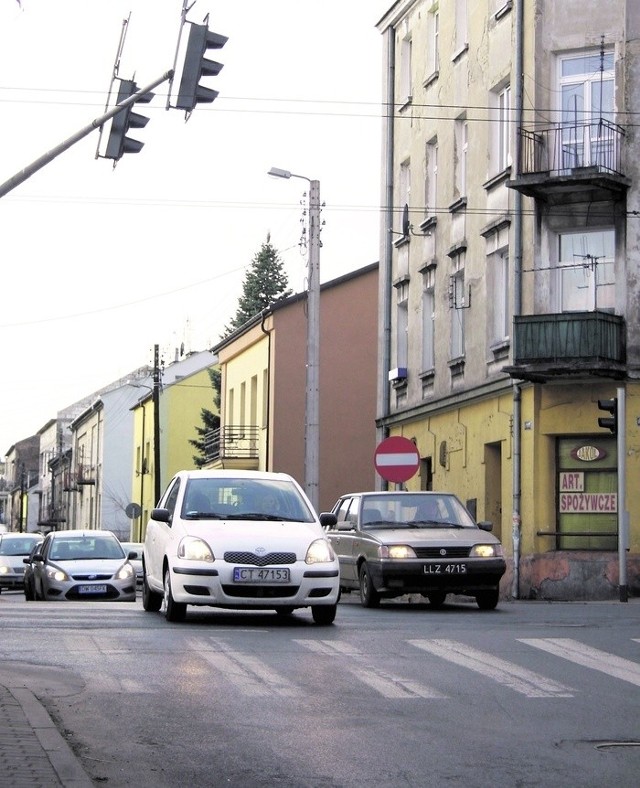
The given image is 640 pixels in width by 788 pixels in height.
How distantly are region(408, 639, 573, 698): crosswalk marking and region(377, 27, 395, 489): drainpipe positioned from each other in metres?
25.6

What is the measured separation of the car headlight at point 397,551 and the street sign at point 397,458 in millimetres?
7962

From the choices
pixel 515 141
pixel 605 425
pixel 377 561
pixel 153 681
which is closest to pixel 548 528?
pixel 605 425

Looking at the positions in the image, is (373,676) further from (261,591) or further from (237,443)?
(237,443)

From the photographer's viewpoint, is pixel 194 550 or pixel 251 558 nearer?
pixel 251 558

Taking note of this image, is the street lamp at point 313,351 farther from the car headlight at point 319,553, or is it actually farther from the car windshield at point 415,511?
the car headlight at point 319,553

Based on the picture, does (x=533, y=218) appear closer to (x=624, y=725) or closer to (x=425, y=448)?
(x=425, y=448)

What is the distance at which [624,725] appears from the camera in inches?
368

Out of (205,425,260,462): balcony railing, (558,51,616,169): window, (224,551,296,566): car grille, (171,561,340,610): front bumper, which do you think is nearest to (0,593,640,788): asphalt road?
(171,561,340,610): front bumper

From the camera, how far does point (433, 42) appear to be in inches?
1458

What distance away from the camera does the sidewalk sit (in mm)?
6941

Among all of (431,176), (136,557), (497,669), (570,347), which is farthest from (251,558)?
(136,557)

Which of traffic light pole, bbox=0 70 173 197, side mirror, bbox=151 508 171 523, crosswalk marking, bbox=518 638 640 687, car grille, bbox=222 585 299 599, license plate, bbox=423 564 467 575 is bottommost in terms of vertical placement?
crosswalk marking, bbox=518 638 640 687

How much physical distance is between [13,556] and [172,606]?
80.0 feet

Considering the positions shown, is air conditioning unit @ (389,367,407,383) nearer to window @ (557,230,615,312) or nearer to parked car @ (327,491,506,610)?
window @ (557,230,615,312)
